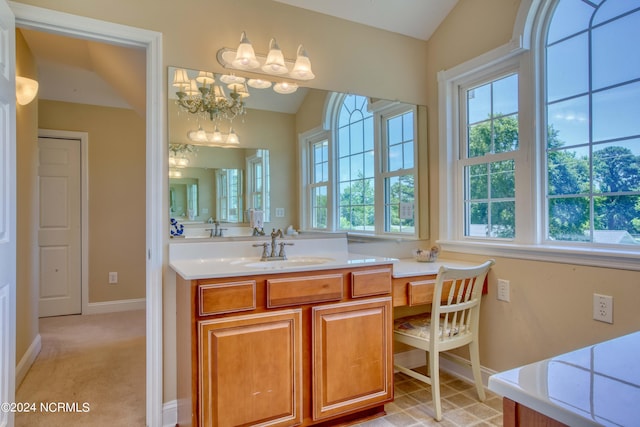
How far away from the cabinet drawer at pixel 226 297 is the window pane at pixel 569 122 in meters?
1.87

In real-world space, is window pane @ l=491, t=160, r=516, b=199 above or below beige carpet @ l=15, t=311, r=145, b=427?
above

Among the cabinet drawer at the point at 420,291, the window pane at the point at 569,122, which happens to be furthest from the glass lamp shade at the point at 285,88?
the window pane at the point at 569,122

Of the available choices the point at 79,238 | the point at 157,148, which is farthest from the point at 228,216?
the point at 79,238

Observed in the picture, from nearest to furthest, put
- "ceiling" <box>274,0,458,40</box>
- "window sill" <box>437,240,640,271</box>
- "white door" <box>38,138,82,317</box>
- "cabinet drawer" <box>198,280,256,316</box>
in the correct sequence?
"cabinet drawer" <box>198,280,256,316</box>
"window sill" <box>437,240,640,271</box>
"ceiling" <box>274,0,458,40</box>
"white door" <box>38,138,82,317</box>

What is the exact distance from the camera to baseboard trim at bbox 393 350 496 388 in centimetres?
253

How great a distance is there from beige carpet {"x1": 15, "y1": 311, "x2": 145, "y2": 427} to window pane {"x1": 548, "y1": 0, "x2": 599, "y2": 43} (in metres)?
3.21

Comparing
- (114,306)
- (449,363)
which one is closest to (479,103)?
(449,363)

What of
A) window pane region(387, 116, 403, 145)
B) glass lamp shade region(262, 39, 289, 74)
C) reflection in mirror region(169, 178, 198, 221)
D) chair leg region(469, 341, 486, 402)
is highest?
glass lamp shade region(262, 39, 289, 74)

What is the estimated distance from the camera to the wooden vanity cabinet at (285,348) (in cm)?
168

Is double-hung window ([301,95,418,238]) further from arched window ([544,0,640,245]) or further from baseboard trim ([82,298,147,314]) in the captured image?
baseboard trim ([82,298,147,314])

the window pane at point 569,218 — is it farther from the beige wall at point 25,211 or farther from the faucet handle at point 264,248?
the beige wall at point 25,211

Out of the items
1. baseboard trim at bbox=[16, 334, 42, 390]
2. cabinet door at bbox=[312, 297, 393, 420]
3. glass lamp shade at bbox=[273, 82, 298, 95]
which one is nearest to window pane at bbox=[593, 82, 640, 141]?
cabinet door at bbox=[312, 297, 393, 420]

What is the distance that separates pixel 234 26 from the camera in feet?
7.32

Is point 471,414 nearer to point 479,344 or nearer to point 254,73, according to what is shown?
point 479,344
